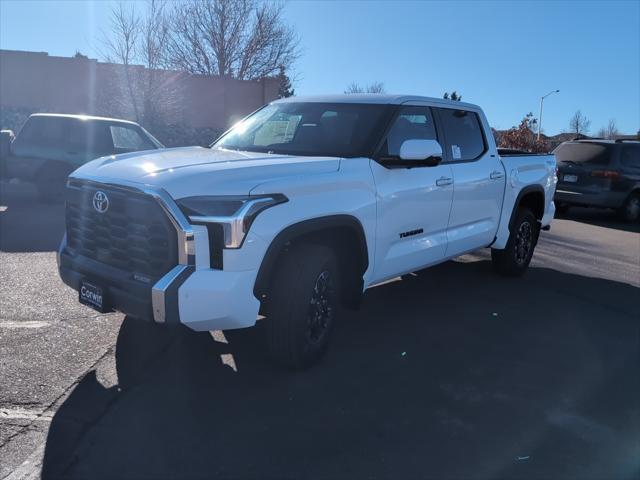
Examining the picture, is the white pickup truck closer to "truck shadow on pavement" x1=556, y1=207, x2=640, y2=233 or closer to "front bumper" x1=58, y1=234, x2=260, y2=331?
"front bumper" x1=58, y1=234, x2=260, y2=331

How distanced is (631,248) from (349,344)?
7.72m

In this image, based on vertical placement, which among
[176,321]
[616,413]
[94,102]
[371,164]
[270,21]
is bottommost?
[616,413]

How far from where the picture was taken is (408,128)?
5125 mm

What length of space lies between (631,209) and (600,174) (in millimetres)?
1474

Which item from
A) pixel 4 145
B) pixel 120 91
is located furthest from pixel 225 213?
pixel 120 91

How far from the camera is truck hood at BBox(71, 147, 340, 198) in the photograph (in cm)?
351

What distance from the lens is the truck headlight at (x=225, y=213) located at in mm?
3439

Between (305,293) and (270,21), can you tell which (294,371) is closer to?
(305,293)

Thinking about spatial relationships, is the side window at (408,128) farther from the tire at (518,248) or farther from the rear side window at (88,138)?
the rear side window at (88,138)

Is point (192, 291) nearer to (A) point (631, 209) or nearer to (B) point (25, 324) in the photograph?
(B) point (25, 324)

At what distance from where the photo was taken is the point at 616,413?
385cm

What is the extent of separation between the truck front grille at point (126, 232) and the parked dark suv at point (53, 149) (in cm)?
771

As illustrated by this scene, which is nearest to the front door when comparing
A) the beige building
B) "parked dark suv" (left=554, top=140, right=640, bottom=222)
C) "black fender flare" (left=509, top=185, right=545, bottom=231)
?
"black fender flare" (left=509, top=185, right=545, bottom=231)

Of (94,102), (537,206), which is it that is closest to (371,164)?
(537,206)
